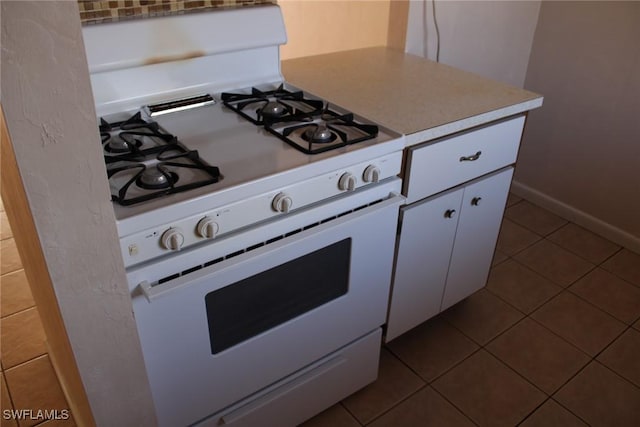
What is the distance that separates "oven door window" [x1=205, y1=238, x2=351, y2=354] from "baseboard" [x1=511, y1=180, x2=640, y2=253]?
180 centimetres

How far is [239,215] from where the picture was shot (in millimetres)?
1154

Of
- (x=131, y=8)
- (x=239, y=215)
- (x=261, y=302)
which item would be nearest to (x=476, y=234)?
(x=261, y=302)

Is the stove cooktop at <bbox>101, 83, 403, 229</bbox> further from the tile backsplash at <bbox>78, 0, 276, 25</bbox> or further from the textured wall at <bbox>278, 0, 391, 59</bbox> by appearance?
the textured wall at <bbox>278, 0, 391, 59</bbox>

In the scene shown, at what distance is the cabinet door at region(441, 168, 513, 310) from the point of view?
5.86ft

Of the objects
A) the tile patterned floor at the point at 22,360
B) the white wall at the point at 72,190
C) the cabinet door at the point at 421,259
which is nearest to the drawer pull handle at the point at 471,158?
the cabinet door at the point at 421,259

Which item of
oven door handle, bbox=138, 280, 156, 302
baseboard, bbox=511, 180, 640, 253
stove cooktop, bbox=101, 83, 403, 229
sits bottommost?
baseboard, bbox=511, 180, 640, 253

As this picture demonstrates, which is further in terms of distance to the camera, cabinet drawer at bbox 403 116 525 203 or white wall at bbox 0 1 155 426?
cabinet drawer at bbox 403 116 525 203

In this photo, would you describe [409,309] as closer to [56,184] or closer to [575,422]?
[575,422]

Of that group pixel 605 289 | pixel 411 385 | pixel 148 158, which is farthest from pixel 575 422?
pixel 148 158

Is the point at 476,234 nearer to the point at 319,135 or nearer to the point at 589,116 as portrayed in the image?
the point at 319,135

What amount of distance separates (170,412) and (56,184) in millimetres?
660

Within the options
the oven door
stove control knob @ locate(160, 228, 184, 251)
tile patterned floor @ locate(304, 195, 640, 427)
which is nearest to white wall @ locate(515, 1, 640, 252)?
tile patterned floor @ locate(304, 195, 640, 427)

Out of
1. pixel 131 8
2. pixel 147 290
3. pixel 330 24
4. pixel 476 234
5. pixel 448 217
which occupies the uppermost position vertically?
pixel 131 8

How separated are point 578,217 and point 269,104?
77.4 inches
